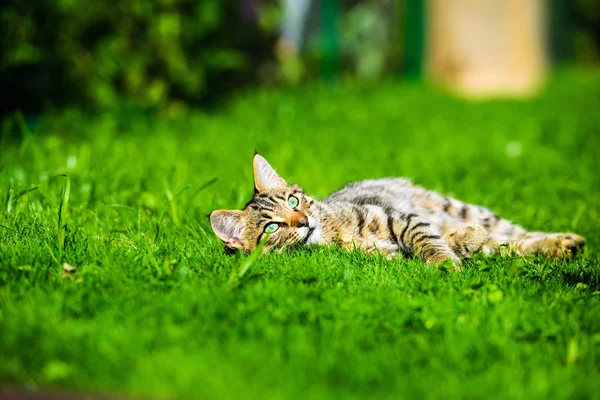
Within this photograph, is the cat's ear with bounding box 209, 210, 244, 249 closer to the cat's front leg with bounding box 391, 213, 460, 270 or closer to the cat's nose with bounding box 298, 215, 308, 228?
the cat's nose with bounding box 298, 215, 308, 228

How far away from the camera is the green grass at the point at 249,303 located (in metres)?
2.63

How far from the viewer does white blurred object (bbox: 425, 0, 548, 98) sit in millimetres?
11562

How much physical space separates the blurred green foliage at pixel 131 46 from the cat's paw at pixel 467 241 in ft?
16.0

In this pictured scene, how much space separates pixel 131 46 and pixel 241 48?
2047 mm

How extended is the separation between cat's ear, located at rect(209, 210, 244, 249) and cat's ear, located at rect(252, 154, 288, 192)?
30 cm

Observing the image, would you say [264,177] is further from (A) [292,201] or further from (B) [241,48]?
(B) [241,48]

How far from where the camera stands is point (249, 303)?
3.16m

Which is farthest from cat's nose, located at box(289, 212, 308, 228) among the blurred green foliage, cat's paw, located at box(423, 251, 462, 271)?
the blurred green foliage

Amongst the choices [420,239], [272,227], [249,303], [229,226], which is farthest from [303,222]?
[249,303]

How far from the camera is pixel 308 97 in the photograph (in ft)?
31.6

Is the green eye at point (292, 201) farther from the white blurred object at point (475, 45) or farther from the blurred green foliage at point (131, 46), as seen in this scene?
the white blurred object at point (475, 45)

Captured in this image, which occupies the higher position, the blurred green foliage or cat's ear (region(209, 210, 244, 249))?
the blurred green foliage

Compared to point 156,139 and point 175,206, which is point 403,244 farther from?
point 156,139

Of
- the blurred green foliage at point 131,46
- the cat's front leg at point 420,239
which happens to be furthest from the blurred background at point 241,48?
the cat's front leg at point 420,239
